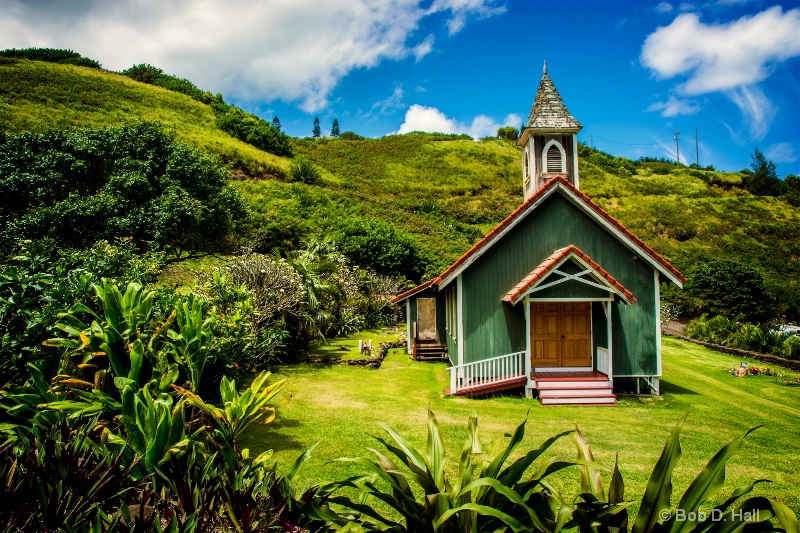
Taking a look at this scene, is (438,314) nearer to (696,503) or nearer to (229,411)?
(229,411)

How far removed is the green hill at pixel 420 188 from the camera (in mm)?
35500

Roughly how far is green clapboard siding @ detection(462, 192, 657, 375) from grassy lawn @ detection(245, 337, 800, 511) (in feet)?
4.88

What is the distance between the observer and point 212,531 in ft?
11.4

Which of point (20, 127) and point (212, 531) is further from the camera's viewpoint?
point (20, 127)

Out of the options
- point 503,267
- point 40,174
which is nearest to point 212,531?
point 503,267

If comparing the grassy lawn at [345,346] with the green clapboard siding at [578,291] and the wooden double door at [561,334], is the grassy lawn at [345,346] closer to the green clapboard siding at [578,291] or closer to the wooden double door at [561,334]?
the wooden double door at [561,334]

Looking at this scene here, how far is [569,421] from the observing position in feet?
32.9

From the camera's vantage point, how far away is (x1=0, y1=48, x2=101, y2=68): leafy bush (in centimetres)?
5278

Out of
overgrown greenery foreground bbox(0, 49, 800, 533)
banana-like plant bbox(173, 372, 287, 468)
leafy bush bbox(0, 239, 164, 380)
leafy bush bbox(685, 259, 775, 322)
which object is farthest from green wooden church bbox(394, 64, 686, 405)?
leafy bush bbox(685, 259, 775, 322)

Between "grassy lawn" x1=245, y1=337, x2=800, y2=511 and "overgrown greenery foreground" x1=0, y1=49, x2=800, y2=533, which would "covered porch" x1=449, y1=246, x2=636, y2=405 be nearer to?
"grassy lawn" x1=245, y1=337, x2=800, y2=511

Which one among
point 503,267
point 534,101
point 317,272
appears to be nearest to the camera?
point 503,267

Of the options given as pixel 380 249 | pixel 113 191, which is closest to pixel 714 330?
pixel 380 249

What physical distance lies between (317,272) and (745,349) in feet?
62.8

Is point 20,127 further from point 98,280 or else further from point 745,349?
point 745,349
